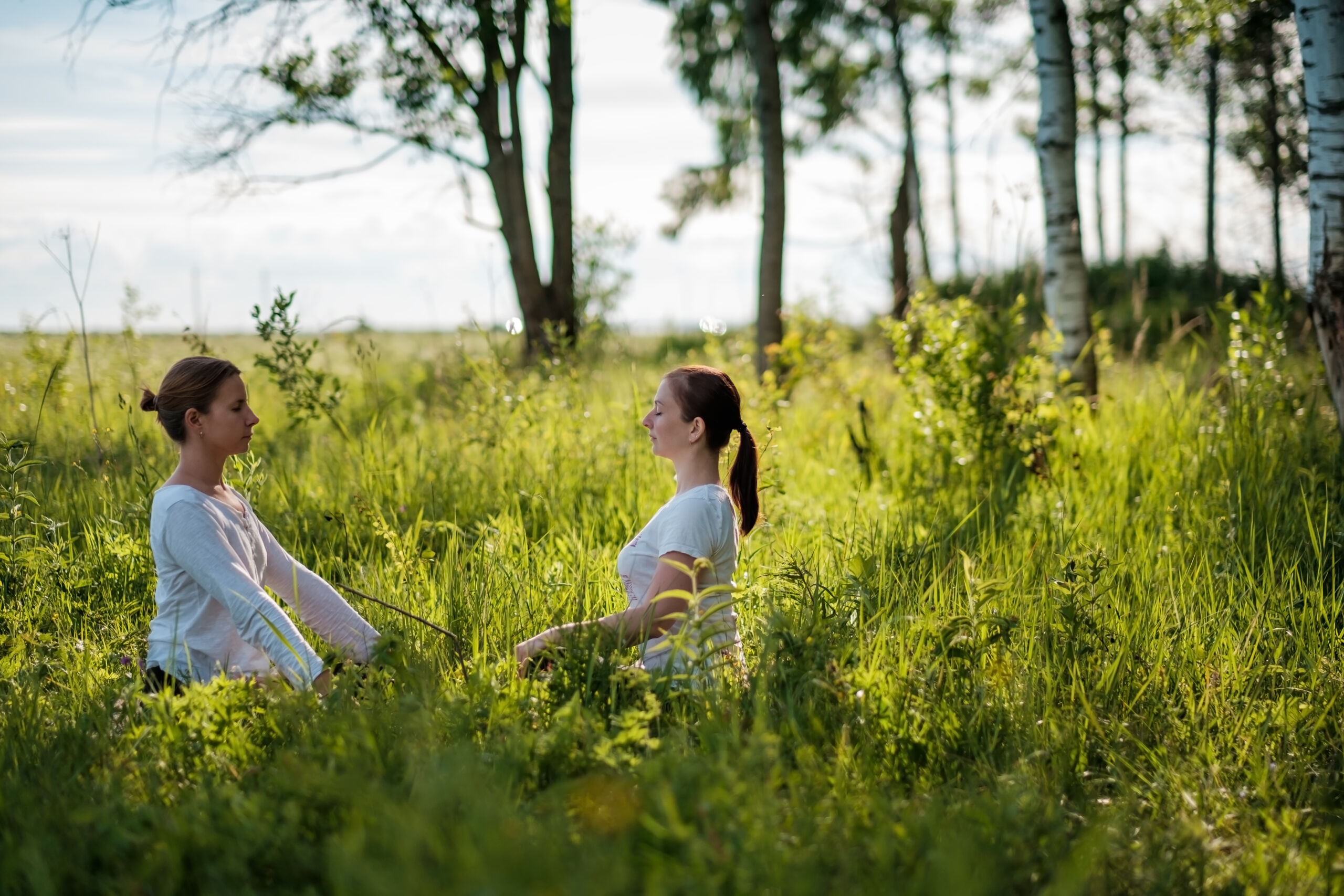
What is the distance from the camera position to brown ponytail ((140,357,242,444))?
Result: 3.30 m

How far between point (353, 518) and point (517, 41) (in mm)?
7710

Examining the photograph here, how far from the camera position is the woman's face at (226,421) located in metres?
3.30

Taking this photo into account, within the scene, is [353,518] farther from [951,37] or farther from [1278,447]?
[951,37]

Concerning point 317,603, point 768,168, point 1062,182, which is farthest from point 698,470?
point 768,168

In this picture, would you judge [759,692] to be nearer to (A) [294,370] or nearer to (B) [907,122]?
(A) [294,370]

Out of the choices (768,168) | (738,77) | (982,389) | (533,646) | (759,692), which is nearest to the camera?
(759,692)

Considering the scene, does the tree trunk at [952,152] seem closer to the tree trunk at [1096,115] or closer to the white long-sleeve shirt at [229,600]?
the tree trunk at [1096,115]

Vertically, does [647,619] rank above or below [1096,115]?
below

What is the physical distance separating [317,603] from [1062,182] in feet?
19.2

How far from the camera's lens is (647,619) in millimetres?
3154

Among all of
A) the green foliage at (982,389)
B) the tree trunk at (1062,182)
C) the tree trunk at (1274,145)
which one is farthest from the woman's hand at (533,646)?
the tree trunk at (1274,145)

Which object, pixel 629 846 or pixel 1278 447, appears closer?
pixel 629 846

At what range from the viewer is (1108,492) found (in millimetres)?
5586

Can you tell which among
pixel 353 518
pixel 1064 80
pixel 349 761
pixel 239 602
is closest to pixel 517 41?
pixel 1064 80
